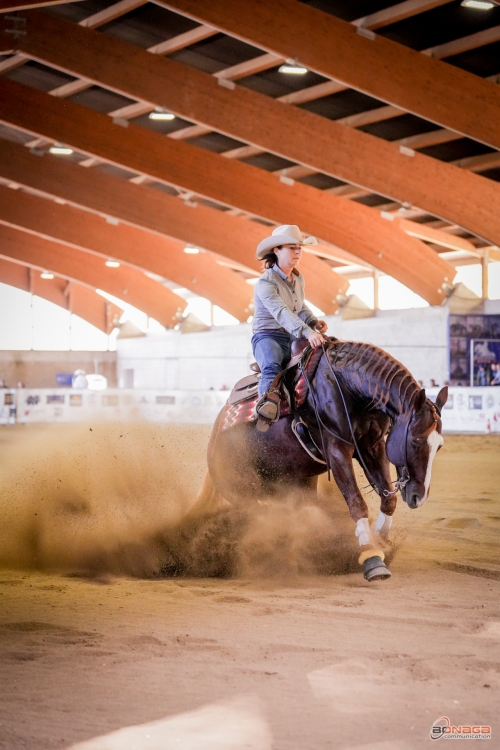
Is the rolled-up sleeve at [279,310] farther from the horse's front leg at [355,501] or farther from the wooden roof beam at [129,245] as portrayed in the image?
the wooden roof beam at [129,245]

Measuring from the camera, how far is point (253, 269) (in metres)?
24.0

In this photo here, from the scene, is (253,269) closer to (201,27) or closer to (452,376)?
(452,376)

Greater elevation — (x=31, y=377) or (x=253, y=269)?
(x=253, y=269)

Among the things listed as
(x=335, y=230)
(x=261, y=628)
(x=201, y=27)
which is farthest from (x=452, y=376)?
(x=261, y=628)

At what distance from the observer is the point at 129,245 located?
27.5m

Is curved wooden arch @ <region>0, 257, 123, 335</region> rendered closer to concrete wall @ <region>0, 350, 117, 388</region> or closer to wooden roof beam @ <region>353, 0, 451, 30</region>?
concrete wall @ <region>0, 350, 117, 388</region>

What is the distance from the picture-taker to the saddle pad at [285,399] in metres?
5.89

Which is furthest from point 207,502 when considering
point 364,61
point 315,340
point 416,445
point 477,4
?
point 364,61

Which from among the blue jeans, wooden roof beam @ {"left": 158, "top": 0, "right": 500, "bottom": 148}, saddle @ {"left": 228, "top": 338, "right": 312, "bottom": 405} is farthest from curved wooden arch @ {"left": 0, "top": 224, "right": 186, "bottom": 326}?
the blue jeans

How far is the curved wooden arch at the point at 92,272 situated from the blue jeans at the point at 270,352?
85.9ft

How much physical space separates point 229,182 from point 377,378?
14920 millimetres

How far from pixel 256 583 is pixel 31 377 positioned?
29.3 m

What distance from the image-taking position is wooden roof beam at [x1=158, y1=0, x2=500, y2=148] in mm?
12641

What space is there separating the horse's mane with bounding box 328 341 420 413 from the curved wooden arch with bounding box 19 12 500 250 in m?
11.3
